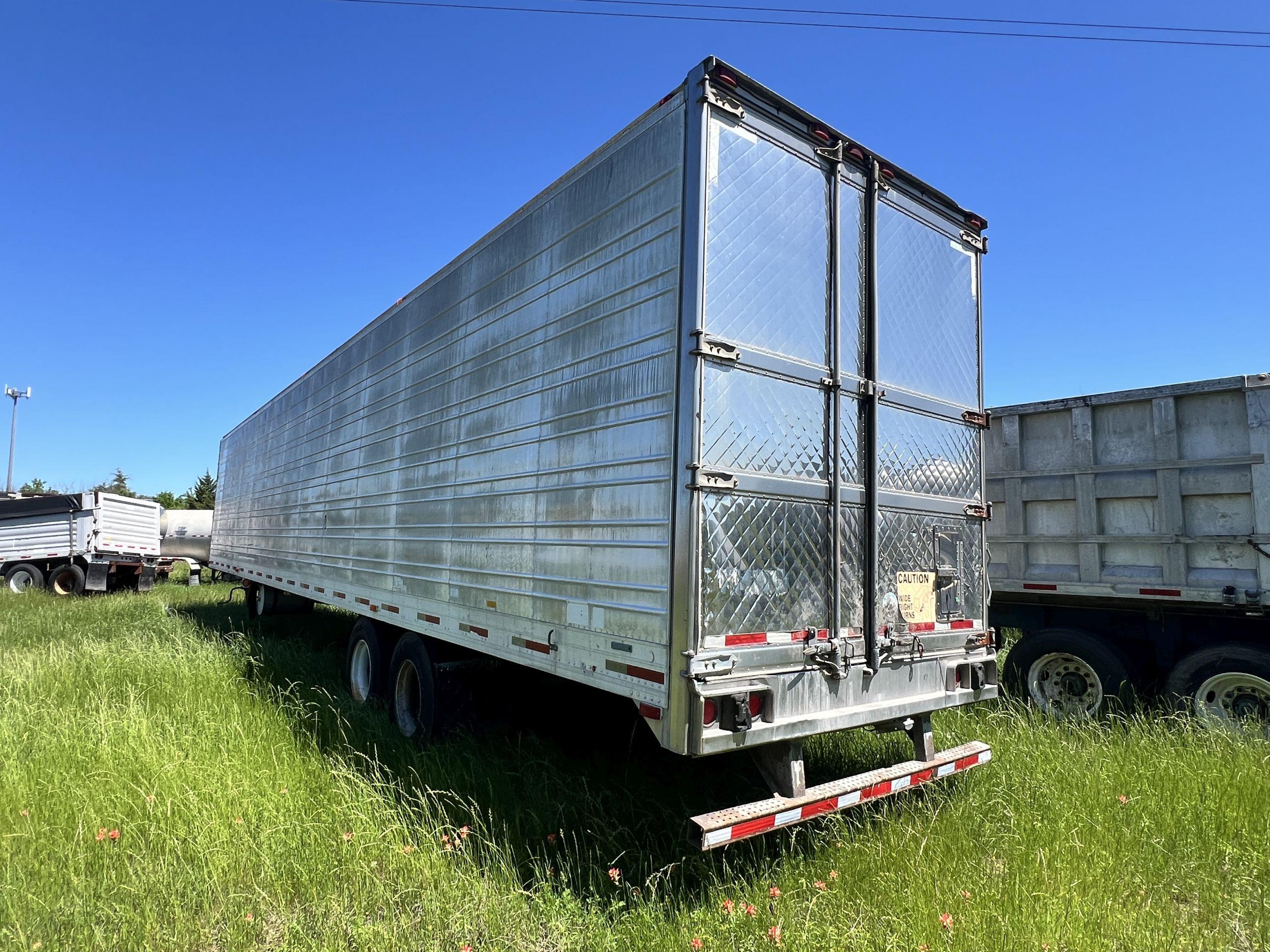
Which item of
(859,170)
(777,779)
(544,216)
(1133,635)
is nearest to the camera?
(777,779)

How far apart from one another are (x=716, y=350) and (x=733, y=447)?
0.45 meters

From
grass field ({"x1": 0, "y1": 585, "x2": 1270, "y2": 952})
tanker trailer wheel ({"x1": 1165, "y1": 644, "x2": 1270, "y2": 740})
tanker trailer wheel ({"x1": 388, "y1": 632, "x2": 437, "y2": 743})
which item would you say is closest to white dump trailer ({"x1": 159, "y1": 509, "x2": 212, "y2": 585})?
grass field ({"x1": 0, "y1": 585, "x2": 1270, "y2": 952})

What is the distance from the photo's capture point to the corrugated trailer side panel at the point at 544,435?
3770mm

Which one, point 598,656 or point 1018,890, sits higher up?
point 598,656

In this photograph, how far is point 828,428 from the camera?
4.08 meters

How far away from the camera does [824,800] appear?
12.2ft

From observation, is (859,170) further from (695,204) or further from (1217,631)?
(1217,631)

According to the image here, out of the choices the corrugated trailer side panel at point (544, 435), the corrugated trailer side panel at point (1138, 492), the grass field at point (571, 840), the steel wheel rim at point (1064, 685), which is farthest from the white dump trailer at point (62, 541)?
the steel wheel rim at point (1064, 685)

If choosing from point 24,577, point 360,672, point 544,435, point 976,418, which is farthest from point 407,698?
point 24,577

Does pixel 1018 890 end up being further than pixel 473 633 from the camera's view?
No

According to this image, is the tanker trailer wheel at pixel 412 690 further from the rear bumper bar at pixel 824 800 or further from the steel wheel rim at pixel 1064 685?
the steel wheel rim at pixel 1064 685

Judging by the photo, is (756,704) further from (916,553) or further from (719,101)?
(719,101)

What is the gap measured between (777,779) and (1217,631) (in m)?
4.51

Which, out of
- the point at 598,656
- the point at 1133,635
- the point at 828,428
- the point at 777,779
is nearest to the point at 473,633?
the point at 598,656
